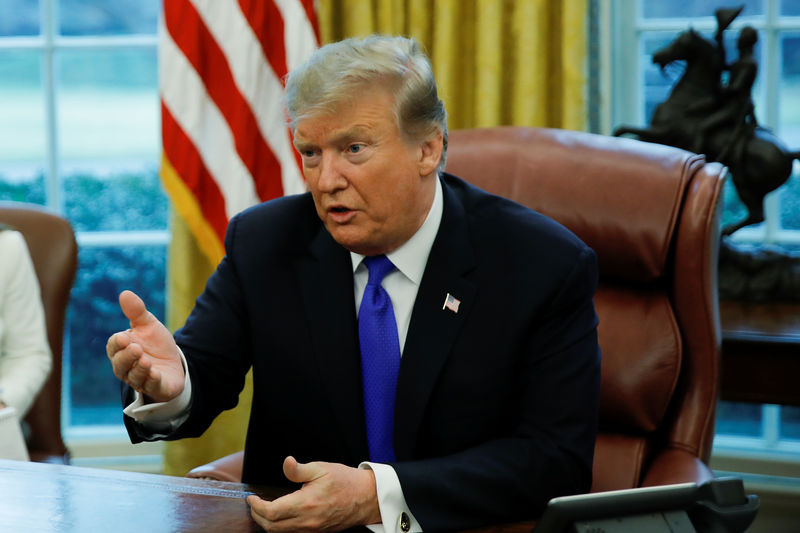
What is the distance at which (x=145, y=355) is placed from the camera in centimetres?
142

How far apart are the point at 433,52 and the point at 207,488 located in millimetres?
1976

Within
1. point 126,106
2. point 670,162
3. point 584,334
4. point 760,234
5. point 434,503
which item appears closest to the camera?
point 434,503

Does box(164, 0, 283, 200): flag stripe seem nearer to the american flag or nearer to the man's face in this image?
the american flag

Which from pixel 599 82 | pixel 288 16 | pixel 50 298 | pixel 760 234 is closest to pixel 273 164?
pixel 288 16

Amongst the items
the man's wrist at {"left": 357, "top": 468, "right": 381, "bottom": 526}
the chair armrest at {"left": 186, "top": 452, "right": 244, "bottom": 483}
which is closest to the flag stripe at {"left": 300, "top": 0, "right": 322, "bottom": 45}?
the chair armrest at {"left": 186, "top": 452, "right": 244, "bottom": 483}

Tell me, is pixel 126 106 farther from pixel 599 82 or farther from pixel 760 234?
pixel 760 234

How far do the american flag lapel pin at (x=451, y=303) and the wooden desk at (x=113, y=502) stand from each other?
0.45 meters

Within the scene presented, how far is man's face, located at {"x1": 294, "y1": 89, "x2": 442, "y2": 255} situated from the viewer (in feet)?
5.01

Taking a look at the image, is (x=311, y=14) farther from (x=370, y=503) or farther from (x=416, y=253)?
(x=370, y=503)

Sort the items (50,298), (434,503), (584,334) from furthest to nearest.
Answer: (50,298) < (584,334) < (434,503)

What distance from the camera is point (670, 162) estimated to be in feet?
6.52

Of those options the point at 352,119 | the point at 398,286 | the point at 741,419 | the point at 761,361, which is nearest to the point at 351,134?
the point at 352,119

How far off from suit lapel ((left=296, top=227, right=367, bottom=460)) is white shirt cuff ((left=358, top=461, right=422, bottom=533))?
298mm

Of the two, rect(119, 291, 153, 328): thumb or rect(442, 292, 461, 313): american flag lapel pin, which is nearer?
rect(119, 291, 153, 328): thumb
